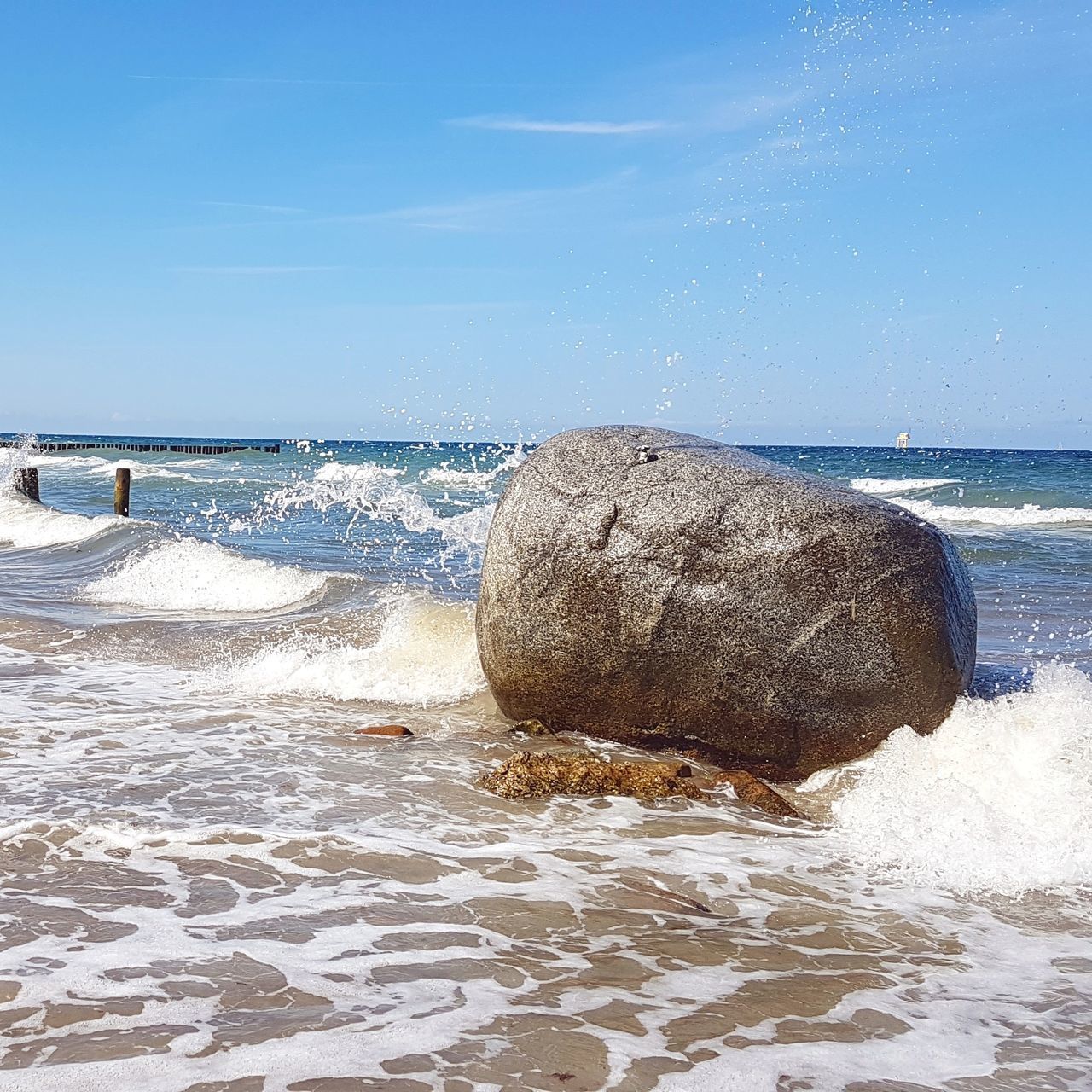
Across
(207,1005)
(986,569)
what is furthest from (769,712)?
(986,569)

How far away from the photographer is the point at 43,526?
18.0 m

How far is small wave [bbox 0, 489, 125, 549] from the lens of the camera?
17.0 metres

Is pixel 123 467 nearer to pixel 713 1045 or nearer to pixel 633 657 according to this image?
pixel 633 657

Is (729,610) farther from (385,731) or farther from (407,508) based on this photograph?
(407,508)

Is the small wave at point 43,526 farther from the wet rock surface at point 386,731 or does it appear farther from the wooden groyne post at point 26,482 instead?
the wet rock surface at point 386,731

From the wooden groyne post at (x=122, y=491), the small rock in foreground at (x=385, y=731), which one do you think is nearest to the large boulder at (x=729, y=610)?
the small rock in foreground at (x=385, y=731)

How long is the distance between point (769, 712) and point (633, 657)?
75 cm

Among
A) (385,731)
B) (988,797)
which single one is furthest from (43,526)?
(988,797)

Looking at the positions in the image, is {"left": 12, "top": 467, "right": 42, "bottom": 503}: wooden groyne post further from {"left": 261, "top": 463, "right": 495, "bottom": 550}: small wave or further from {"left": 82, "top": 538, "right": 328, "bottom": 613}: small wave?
{"left": 82, "top": 538, "right": 328, "bottom": 613}: small wave

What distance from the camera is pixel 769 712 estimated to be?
5.68m

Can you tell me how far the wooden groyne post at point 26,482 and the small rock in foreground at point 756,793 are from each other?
1984 cm

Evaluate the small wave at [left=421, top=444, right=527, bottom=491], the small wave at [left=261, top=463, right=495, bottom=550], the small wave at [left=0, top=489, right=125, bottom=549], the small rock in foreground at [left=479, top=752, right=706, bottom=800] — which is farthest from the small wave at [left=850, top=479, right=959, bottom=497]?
the small rock in foreground at [left=479, top=752, right=706, bottom=800]

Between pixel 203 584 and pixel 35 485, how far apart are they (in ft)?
40.2

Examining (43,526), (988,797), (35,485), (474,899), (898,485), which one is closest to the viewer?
(474,899)
